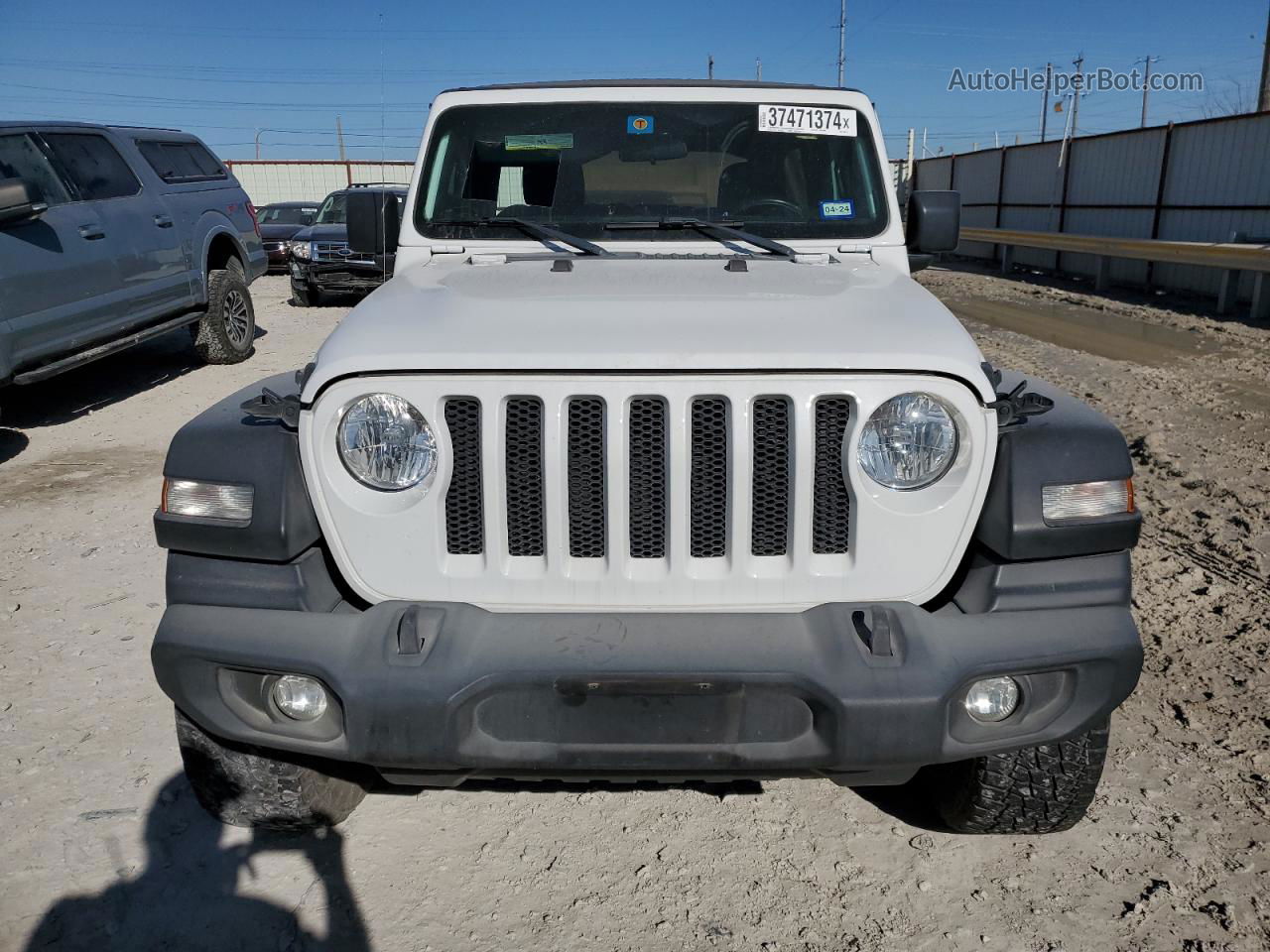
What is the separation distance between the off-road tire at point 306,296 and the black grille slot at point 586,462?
12.5 m

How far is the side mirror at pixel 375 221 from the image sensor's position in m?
3.72

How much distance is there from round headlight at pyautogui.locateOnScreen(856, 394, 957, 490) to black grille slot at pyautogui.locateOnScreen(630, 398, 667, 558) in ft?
1.45

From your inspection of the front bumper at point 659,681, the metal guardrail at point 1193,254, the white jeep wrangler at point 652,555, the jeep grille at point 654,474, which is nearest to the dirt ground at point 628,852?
the white jeep wrangler at point 652,555

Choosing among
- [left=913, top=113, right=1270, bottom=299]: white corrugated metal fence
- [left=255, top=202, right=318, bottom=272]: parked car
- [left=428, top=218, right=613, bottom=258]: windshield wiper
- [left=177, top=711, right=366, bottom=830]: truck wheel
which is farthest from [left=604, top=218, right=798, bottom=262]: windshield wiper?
[left=255, top=202, right=318, bottom=272]: parked car

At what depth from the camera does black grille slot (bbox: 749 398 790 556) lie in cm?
221

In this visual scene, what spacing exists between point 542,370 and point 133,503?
14.2ft

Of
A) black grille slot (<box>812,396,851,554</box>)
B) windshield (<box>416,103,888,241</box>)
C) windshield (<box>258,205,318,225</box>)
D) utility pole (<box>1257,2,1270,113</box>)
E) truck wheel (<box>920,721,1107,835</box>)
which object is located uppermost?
utility pole (<box>1257,2,1270,113</box>)

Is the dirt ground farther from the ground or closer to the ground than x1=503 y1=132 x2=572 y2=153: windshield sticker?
closer to the ground

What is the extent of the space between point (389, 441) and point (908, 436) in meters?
1.16

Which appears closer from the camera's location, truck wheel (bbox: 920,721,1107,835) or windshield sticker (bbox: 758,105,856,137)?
truck wheel (bbox: 920,721,1107,835)

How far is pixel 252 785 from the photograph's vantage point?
2.59 m

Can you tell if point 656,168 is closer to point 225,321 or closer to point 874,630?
point 874,630

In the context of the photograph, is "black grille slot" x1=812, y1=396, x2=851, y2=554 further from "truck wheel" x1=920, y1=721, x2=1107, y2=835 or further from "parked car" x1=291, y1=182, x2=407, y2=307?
"parked car" x1=291, y1=182, x2=407, y2=307

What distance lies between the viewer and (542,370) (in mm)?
2188
